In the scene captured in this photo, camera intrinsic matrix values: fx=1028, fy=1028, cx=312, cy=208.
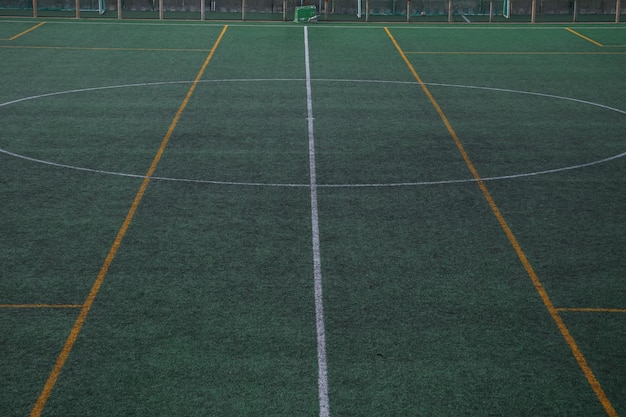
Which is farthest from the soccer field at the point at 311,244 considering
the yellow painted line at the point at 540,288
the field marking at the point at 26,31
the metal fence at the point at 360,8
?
the metal fence at the point at 360,8

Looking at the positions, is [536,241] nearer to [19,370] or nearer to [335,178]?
[335,178]

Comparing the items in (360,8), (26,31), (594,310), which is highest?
(360,8)

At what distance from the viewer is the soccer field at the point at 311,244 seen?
31.7 ft

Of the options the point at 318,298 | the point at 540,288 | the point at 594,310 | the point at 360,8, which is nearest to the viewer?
the point at 594,310

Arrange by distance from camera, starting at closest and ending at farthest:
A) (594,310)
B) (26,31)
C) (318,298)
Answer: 1. (594,310)
2. (318,298)
3. (26,31)

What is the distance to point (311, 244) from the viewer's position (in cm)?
1362

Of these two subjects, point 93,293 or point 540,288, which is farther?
point 540,288

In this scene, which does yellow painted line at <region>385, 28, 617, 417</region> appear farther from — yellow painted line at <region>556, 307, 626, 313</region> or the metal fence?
the metal fence

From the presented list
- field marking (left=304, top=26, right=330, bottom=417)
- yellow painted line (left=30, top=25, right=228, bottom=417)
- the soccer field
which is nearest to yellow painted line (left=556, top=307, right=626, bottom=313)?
the soccer field

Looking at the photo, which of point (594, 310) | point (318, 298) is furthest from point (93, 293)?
point (594, 310)

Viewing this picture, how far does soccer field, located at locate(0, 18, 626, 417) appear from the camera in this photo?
966 cm

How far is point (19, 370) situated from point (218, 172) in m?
7.62

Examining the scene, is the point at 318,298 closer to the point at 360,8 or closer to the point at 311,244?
the point at 311,244

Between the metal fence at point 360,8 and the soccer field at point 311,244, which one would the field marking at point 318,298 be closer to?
the soccer field at point 311,244
